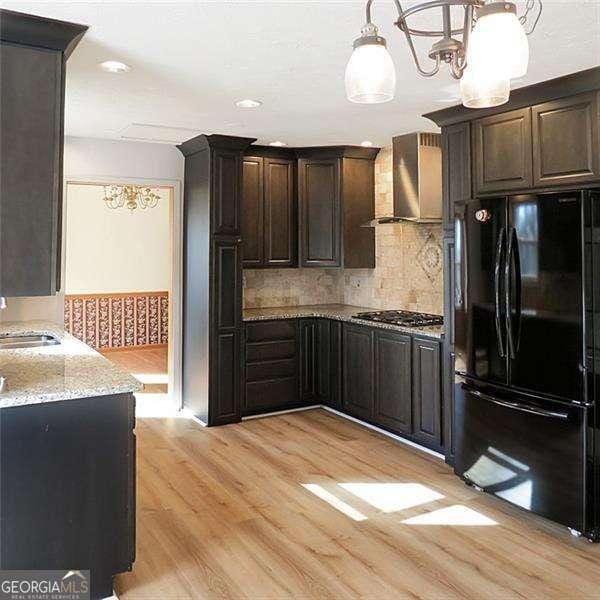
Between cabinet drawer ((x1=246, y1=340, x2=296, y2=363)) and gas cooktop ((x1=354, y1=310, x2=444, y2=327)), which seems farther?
cabinet drawer ((x1=246, y1=340, x2=296, y2=363))

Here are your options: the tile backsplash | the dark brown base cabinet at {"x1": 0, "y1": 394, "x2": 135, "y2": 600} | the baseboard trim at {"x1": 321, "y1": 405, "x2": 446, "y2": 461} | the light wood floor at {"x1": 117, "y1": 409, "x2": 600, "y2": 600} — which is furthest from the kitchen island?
the tile backsplash

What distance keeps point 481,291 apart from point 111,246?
6.56 metres

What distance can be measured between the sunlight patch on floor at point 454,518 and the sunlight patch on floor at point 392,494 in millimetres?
141

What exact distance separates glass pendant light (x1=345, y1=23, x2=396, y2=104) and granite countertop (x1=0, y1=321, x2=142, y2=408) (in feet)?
4.81

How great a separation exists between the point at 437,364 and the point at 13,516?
276 centimetres

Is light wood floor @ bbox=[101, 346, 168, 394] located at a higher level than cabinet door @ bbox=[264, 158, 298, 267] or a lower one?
lower

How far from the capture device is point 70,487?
2.29 metres

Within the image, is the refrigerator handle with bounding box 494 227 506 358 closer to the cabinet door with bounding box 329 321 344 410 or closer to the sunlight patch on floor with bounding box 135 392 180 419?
the cabinet door with bounding box 329 321 344 410

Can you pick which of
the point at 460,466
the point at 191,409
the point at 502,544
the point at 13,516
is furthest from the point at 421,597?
the point at 191,409

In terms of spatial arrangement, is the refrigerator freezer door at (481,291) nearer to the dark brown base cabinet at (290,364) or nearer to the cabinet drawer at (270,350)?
the dark brown base cabinet at (290,364)

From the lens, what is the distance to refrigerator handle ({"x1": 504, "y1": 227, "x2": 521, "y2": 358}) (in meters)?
3.08

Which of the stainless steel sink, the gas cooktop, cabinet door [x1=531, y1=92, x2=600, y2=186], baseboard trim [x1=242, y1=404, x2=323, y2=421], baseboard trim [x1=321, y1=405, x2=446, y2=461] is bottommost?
baseboard trim [x1=321, y1=405, x2=446, y2=461]

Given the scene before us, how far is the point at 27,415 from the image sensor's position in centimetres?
219

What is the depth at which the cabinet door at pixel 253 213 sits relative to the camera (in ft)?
16.8
